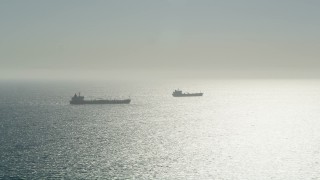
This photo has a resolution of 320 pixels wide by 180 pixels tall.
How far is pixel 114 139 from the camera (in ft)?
452

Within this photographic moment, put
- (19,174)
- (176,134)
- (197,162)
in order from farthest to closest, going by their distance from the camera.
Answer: (176,134) → (197,162) → (19,174)

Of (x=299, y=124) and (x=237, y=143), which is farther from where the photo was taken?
(x=299, y=124)

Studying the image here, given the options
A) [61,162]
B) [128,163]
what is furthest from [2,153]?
[128,163]

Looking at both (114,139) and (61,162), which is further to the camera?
(114,139)

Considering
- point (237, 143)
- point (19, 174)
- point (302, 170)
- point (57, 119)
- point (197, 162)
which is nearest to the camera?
point (19, 174)

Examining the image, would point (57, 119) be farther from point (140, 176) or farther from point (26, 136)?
point (140, 176)

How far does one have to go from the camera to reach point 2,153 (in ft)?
355

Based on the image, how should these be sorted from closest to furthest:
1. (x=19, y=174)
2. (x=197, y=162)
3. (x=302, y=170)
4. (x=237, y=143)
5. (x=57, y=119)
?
(x=19, y=174)
(x=302, y=170)
(x=197, y=162)
(x=237, y=143)
(x=57, y=119)

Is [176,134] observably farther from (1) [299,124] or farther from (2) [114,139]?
(1) [299,124]

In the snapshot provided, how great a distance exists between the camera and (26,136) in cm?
13675

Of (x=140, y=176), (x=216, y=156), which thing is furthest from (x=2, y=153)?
Result: (x=216, y=156)

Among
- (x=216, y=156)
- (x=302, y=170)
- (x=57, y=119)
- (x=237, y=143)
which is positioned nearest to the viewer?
(x=302, y=170)

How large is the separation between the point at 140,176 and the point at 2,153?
46105mm

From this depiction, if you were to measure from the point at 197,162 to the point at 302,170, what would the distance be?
94.9 ft
